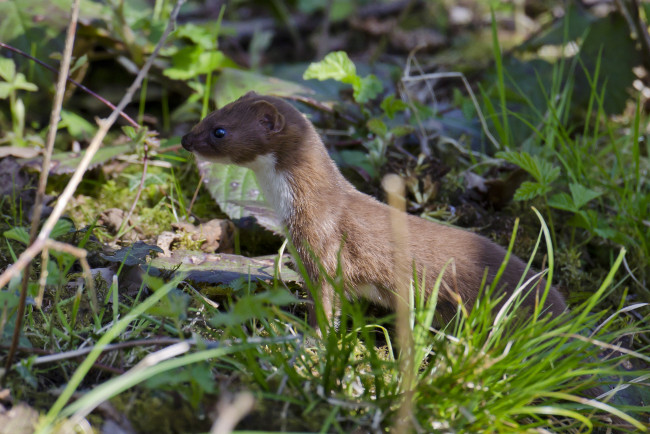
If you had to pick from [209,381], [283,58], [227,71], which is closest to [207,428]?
[209,381]

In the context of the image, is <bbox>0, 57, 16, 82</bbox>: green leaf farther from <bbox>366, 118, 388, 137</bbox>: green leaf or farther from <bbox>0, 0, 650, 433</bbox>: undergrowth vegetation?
<bbox>366, 118, 388, 137</bbox>: green leaf

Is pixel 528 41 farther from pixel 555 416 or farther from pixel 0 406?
pixel 0 406

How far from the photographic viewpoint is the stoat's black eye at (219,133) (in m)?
3.51

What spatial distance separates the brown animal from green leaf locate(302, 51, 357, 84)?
72 cm

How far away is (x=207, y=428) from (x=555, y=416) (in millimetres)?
1539

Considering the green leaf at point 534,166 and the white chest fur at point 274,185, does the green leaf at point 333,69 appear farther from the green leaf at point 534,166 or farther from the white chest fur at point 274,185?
the green leaf at point 534,166

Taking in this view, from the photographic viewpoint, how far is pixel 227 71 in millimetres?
5047

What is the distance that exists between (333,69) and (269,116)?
0.95 m

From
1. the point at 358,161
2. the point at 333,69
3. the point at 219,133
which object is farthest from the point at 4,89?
the point at 358,161

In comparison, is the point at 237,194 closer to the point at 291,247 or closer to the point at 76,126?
the point at 291,247

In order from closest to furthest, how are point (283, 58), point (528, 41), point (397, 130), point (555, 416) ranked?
point (555, 416)
point (397, 130)
point (528, 41)
point (283, 58)

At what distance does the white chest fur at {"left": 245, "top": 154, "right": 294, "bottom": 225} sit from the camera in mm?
3438

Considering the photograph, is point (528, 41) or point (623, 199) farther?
point (528, 41)

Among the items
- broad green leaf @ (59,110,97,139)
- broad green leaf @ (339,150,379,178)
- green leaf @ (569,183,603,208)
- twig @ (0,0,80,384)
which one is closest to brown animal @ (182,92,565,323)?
green leaf @ (569,183,603,208)
